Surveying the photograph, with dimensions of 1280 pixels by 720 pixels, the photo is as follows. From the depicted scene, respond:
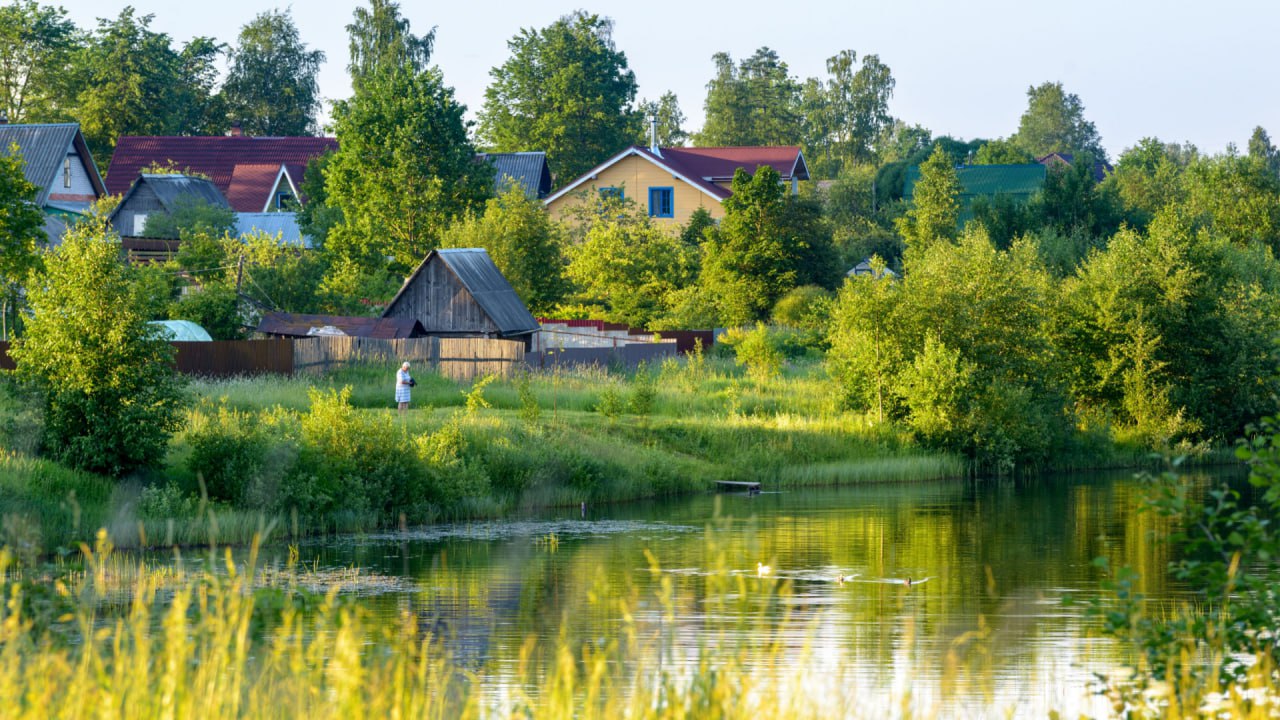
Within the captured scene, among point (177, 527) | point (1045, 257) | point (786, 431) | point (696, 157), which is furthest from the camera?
point (696, 157)

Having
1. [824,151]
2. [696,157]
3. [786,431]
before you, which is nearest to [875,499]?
[786,431]

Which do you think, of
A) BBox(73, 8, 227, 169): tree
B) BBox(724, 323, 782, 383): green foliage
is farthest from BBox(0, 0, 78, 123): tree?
BBox(724, 323, 782, 383): green foliage

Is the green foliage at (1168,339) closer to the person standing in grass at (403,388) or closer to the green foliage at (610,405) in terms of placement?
the green foliage at (610,405)

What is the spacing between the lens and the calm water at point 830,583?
16.0 metres

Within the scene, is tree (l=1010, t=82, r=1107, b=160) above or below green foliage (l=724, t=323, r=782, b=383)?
above

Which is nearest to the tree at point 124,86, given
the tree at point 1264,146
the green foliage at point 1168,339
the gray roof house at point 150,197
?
the gray roof house at point 150,197

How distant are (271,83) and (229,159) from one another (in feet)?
74.3

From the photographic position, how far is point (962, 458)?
133 ft

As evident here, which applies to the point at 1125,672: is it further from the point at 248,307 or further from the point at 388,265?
the point at 388,265

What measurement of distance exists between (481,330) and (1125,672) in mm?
34114

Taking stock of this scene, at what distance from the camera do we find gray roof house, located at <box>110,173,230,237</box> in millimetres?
72500

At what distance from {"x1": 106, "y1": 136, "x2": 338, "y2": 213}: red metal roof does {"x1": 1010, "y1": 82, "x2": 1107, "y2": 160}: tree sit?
360 ft

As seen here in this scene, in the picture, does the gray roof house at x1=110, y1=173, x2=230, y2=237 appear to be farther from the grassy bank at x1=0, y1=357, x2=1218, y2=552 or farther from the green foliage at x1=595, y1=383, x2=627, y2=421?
the green foliage at x1=595, y1=383, x2=627, y2=421

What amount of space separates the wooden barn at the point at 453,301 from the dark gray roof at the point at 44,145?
2421cm
